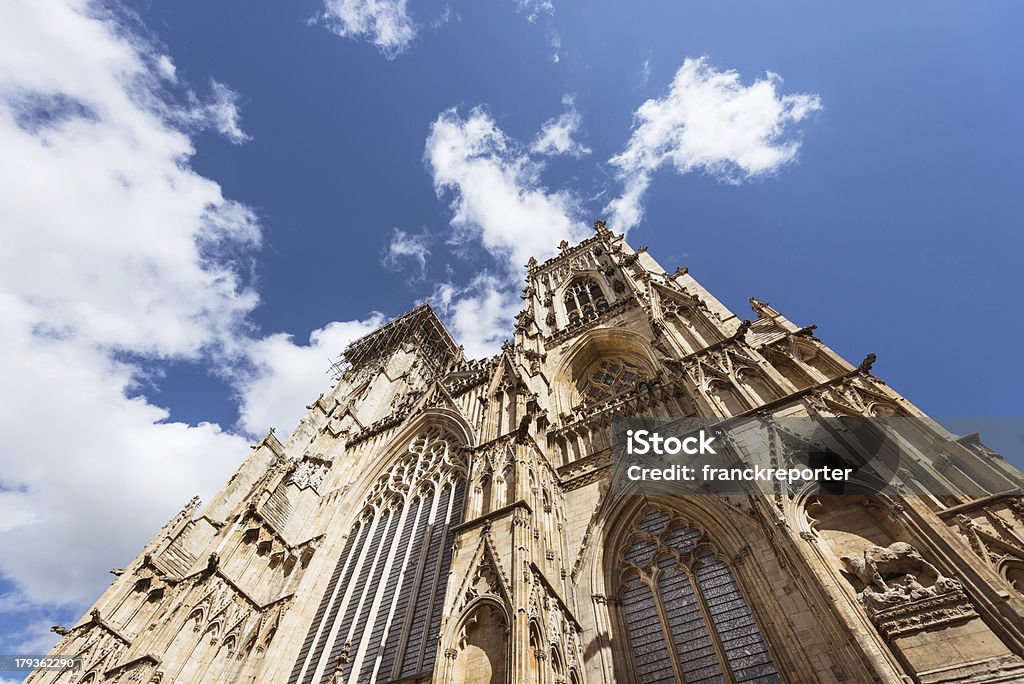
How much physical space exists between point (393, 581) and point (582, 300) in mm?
15554

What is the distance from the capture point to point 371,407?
98.2ft

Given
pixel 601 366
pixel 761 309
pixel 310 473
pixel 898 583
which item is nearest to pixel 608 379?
pixel 601 366

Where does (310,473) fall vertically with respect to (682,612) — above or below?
above

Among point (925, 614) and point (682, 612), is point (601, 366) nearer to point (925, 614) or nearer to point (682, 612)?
point (682, 612)

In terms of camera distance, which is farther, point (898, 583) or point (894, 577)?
point (894, 577)

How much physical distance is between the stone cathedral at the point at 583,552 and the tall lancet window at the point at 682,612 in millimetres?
38

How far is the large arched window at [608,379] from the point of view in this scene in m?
17.2

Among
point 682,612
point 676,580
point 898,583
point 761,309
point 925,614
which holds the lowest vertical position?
point 925,614

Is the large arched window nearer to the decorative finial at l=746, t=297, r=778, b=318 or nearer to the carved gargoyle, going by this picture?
the decorative finial at l=746, t=297, r=778, b=318

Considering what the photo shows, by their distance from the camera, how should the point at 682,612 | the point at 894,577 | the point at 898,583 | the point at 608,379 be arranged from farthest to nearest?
1. the point at 608,379
2. the point at 682,612
3. the point at 894,577
4. the point at 898,583

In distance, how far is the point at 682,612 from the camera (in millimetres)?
9258

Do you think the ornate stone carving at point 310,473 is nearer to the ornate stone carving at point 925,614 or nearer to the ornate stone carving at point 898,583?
the ornate stone carving at point 898,583

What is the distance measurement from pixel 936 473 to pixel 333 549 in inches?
616

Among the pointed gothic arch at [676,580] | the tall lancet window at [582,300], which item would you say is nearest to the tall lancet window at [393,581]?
the pointed gothic arch at [676,580]
